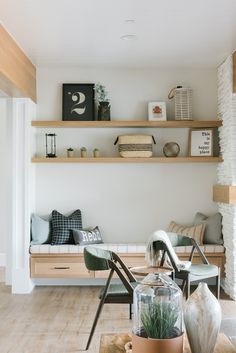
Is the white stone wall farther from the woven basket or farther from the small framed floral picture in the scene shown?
the woven basket

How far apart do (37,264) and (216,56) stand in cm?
308

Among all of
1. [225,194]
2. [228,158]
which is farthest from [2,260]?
[228,158]

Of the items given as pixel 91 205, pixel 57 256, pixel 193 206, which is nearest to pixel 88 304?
pixel 57 256

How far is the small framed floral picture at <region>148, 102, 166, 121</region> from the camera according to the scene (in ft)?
20.1

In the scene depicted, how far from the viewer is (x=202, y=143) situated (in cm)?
615

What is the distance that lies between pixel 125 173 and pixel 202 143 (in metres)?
1.00

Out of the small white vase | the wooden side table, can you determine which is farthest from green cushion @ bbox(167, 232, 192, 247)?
the small white vase

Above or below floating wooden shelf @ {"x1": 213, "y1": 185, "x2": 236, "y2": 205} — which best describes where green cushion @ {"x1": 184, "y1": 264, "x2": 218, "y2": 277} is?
below

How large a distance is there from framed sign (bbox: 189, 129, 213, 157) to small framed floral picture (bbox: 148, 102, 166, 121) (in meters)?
0.46

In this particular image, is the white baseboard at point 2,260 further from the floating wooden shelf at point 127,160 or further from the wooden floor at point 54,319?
the floating wooden shelf at point 127,160

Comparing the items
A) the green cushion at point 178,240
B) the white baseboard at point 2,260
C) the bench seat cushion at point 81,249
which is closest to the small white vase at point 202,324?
the green cushion at point 178,240

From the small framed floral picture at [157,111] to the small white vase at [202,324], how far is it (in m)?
3.87

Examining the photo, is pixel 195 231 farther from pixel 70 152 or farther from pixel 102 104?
pixel 102 104

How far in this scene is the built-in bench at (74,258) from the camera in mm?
5824
